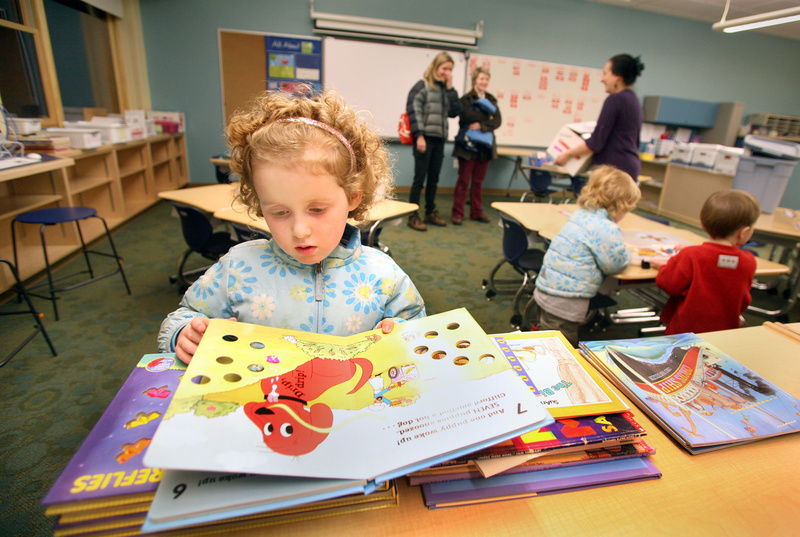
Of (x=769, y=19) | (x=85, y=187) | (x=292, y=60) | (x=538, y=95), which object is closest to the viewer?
(x=769, y=19)

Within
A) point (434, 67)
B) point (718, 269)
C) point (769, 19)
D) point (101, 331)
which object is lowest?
point (101, 331)

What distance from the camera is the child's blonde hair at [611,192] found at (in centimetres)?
176

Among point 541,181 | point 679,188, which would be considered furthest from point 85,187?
point 679,188

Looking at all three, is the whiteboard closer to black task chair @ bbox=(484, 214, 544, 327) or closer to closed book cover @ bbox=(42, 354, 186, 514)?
black task chair @ bbox=(484, 214, 544, 327)

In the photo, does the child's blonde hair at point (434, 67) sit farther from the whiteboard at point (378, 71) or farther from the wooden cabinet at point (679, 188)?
the wooden cabinet at point (679, 188)

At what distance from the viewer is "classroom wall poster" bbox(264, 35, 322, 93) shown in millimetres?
5102

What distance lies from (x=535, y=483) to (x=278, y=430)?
0.35 meters

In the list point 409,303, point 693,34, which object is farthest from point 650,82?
point 409,303

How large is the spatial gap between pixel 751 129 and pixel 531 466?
8.81 m

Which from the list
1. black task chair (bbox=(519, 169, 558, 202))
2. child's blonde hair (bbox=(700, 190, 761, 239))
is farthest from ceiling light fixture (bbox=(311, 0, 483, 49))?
child's blonde hair (bbox=(700, 190, 761, 239))

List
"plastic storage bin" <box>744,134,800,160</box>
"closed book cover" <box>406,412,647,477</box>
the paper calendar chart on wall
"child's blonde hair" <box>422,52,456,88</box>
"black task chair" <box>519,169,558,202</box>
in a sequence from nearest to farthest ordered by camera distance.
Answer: "closed book cover" <box>406,412,647,477</box>
"plastic storage bin" <box>744,134,800,160</box>
"child's blonde hair" <box>422,52,456,88</box>
"black task chair" <box>519,169,558,202</box>
the paper calendar chart on wall

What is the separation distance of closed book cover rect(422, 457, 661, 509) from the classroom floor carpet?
54.0 inches

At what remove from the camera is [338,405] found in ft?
1.60

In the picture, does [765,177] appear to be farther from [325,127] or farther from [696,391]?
[325,127]
